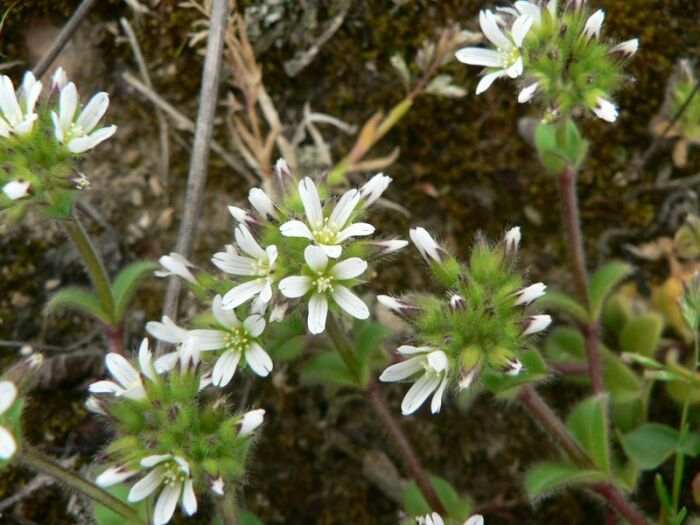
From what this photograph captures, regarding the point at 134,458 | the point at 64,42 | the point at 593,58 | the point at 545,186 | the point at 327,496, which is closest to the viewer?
the point at 134,458

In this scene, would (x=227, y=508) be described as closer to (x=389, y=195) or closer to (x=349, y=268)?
(x=349, y=268)

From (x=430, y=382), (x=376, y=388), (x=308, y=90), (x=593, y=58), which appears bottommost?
(x=376, y=388)

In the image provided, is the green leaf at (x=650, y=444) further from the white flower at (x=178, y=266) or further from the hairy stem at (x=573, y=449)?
the white flower at (x=178, y=266)

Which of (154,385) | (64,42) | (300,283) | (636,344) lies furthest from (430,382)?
(64,42)

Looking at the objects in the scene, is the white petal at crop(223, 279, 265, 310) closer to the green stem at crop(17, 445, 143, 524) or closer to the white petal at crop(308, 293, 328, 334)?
the white petal at crop(308, 293, 328, 334)

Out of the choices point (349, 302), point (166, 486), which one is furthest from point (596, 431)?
point (166, 486)

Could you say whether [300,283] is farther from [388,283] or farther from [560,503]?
[560,503]

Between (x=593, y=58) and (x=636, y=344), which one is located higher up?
(x=593, y=58)
